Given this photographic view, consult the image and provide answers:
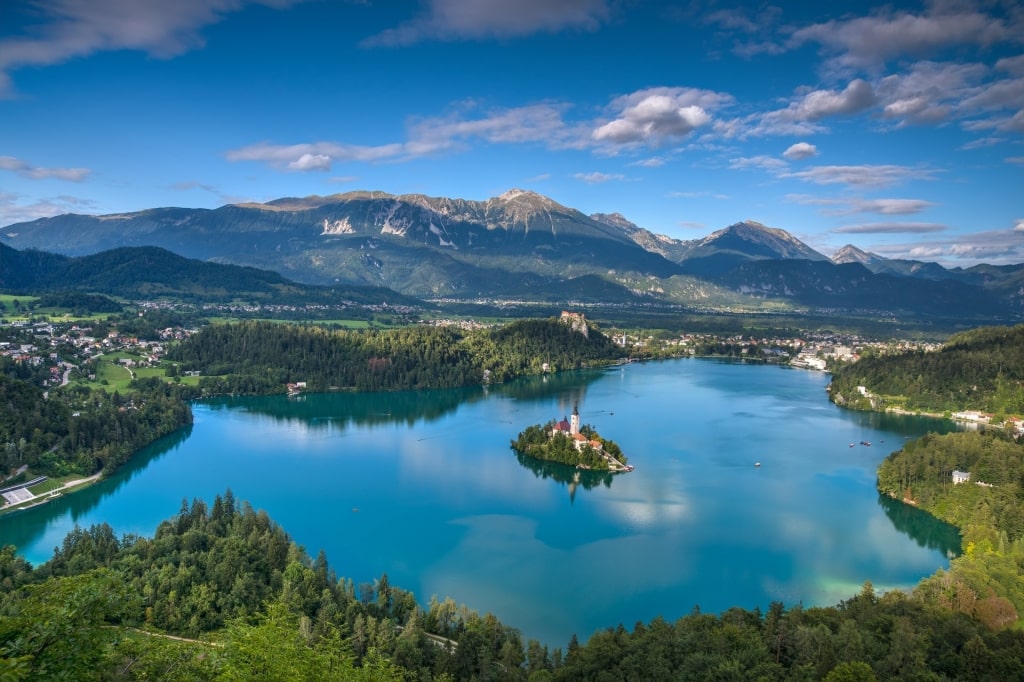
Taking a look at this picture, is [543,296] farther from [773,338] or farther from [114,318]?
[114,318]

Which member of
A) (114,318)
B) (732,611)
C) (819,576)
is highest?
(114,318)

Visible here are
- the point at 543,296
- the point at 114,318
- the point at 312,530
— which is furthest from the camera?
the point at 543,296

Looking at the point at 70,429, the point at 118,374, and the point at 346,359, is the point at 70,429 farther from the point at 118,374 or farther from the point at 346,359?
the point at 346,359

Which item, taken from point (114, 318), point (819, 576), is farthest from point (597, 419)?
point (114, 318)

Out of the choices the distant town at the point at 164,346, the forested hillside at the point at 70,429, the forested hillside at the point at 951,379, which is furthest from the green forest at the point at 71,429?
the forested hillside at the point at 951,379

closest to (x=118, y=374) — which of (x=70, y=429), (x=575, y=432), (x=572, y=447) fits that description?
(x=70, y=429)
